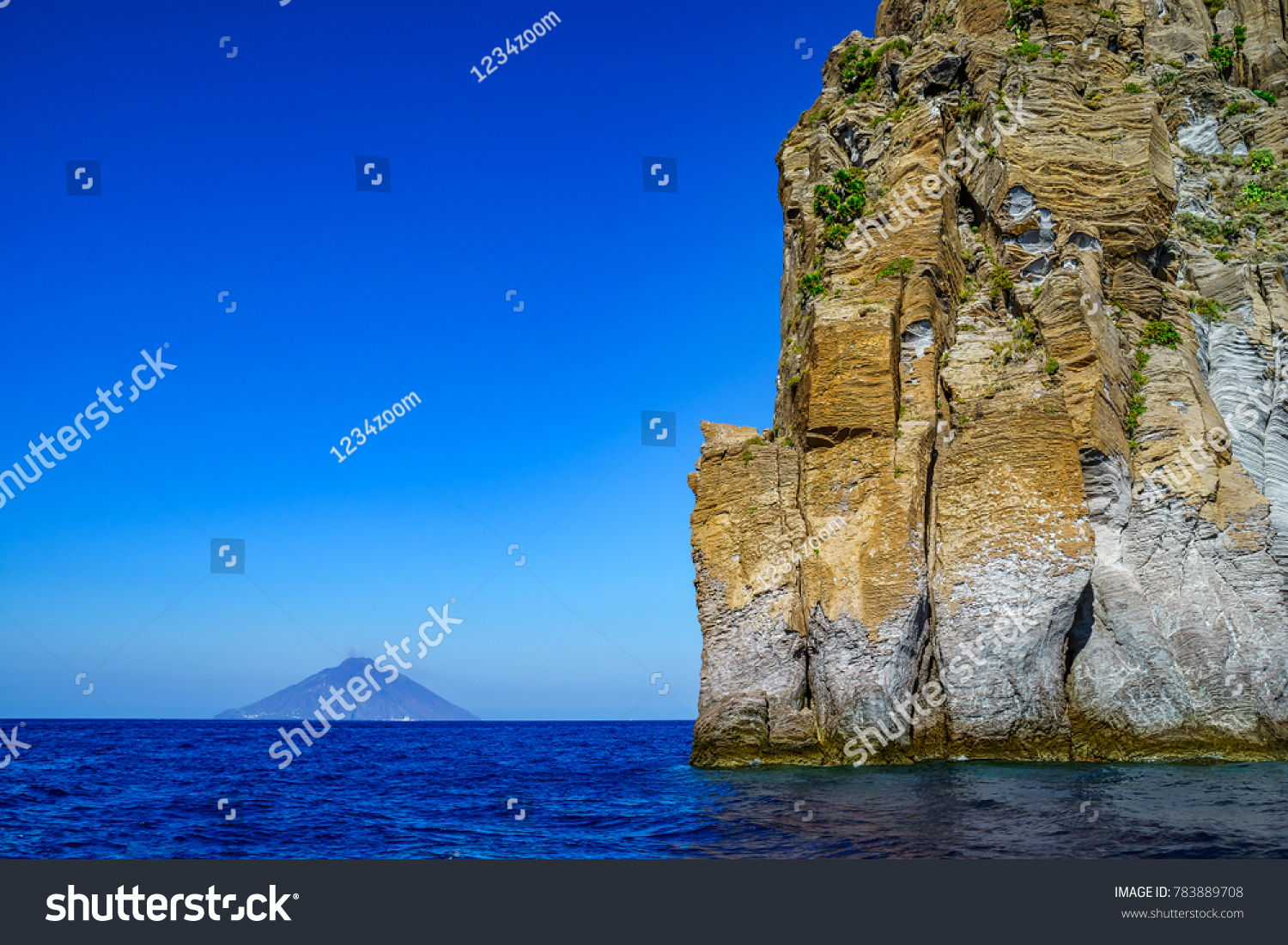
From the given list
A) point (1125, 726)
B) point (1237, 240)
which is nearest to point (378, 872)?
point (1125, 726)

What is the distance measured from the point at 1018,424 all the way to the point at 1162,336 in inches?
347

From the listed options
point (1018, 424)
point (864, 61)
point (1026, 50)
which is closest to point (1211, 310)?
point (1018, 424)

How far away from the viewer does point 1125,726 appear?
24906 mm

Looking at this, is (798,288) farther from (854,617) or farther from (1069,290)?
(854,617)

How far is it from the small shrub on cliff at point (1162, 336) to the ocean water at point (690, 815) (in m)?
14.2

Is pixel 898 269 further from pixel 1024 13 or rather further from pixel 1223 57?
pixel 1223 57

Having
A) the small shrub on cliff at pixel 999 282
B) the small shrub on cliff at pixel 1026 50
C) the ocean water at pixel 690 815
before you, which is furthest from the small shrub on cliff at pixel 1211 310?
the ocean water at pixel 690 815

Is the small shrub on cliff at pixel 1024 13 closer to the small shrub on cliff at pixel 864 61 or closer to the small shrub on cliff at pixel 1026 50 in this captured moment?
the small shrub on cliff at pixel 1026 50

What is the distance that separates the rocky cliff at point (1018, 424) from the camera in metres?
25.0

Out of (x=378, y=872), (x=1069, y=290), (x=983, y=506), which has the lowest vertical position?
(x=378, y=872)

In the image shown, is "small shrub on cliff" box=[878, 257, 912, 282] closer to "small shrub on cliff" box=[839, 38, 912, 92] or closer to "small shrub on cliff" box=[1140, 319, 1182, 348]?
"small shrub on cliff" box=[1140, 319, 1182, 348]

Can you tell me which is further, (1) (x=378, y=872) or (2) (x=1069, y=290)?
(2) (x=1069, y=290)

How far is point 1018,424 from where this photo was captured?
2586 centimetres

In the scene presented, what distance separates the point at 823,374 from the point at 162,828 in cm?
2211
